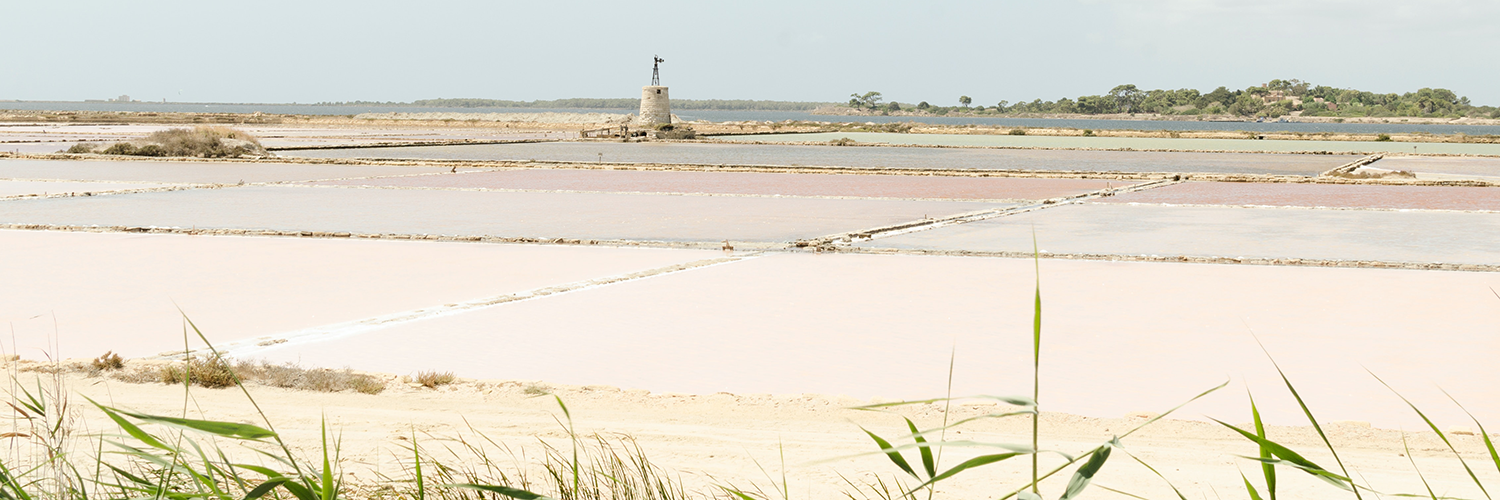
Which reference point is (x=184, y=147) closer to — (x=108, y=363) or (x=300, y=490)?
(x=108, y=363)

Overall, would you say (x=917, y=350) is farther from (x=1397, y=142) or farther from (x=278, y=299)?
(x=1397, y=142)

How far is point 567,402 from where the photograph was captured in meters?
6.30

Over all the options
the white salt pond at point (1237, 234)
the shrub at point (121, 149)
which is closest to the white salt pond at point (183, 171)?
the shrub at point (121, 149)

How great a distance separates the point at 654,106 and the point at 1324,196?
46923 mm

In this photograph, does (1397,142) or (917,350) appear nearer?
(917,350)

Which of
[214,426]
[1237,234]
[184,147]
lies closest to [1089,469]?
[214,426]

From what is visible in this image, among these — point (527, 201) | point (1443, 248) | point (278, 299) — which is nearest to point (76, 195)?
point (527, 201)

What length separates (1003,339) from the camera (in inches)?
316

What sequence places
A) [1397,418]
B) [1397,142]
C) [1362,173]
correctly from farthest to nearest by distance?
[1397,142] → [1362,173] → [1397,418]

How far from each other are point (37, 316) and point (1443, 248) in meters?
13.0

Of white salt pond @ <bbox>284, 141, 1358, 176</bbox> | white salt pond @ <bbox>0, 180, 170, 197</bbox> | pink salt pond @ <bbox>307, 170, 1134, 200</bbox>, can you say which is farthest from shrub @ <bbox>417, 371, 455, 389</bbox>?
white salt pond @ <bbox>284, 141, 1358, 176</bbox>

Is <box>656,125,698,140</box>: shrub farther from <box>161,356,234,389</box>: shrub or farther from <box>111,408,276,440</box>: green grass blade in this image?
<box>111,408,276,440</box>: green grass blade

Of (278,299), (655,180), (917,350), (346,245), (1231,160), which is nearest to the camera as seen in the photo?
(917,350)

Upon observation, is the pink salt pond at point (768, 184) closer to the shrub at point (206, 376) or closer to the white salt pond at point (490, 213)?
the white salt pond at point (490, 213)
